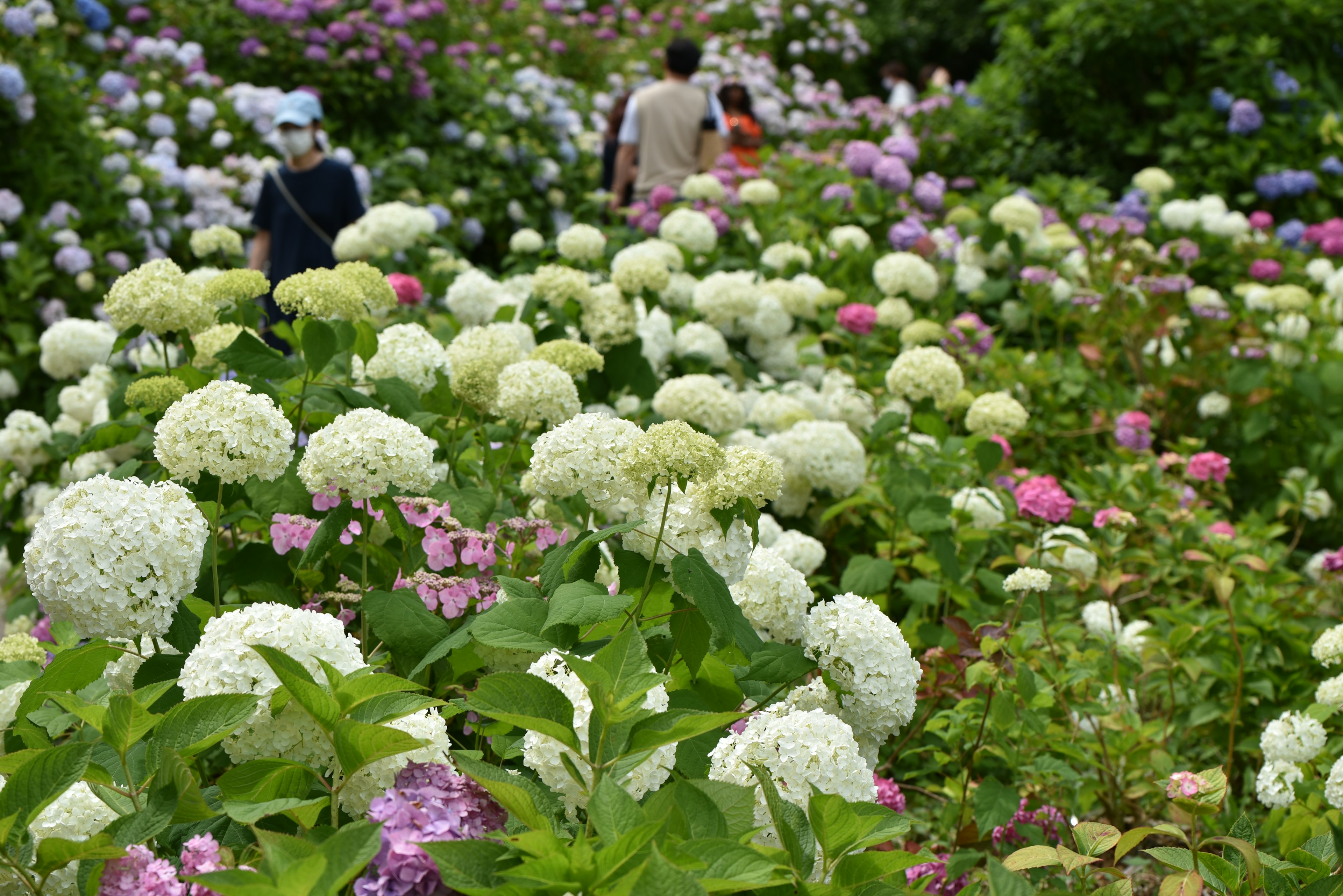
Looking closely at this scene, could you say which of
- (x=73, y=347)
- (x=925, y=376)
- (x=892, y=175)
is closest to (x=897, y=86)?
(x=892, y=175)

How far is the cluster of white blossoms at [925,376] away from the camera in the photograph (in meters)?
2.90

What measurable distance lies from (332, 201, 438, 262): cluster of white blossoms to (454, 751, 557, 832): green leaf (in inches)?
119

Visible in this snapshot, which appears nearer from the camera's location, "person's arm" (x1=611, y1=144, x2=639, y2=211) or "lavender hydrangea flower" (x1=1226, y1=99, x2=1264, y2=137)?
"person's arm" (x1=611, y1=144, x2=639, y2=211)

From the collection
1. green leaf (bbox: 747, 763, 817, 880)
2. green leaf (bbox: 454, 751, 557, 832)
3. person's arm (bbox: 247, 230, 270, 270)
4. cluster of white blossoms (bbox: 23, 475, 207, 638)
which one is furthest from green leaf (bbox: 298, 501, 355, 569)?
person's arm (bbox: 247, 230, 270, 270)

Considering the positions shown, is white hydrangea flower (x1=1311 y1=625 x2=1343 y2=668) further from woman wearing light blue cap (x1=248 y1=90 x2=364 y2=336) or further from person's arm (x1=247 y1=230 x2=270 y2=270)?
person's arm (x1=247 y1=230 x2=270 y2=270)

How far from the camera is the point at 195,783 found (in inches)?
44.2

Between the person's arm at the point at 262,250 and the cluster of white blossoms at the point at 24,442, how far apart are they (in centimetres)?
184

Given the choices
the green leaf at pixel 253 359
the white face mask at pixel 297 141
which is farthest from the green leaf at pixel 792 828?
the white face mask at pixel 297 141

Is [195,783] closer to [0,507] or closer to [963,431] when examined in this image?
[0,507]

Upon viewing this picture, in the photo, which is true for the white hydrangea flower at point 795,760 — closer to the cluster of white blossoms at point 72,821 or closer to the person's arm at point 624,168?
the cluster of white blossoms at point 72,821

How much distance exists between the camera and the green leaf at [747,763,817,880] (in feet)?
3.72

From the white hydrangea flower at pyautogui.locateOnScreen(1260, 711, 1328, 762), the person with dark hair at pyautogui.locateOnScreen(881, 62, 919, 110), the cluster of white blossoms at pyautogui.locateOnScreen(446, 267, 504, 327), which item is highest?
the cluster of white blossoms at pyautogui.locateOnScreen(446, 267, 504, 327)

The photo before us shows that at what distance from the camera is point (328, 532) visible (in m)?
1.68

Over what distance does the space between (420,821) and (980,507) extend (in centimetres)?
221
